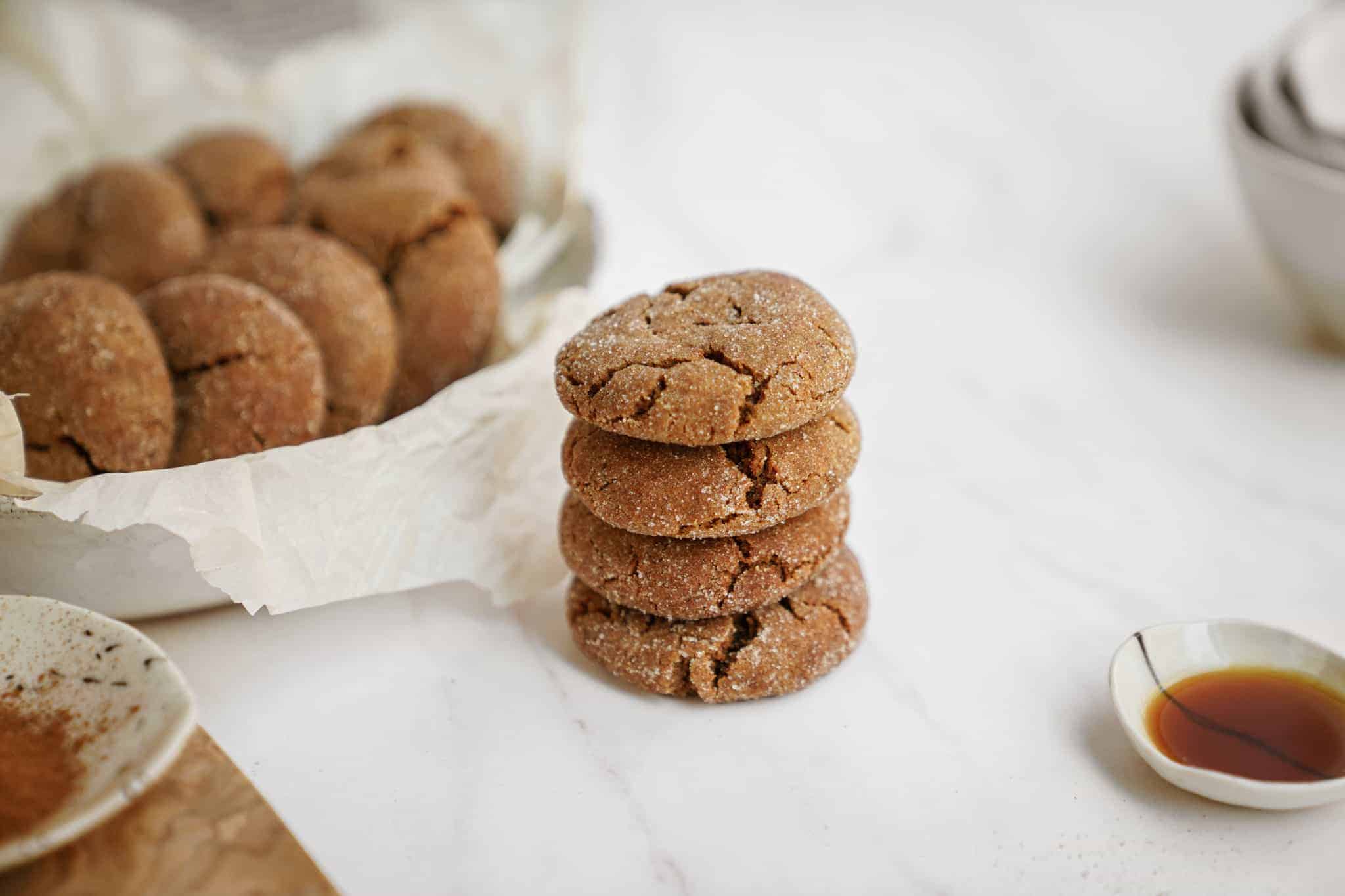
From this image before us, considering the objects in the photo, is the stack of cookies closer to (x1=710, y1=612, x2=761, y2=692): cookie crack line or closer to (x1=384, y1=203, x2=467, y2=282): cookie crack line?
(x1=710, y1=612, x2=761, y2=692): cookie crack line

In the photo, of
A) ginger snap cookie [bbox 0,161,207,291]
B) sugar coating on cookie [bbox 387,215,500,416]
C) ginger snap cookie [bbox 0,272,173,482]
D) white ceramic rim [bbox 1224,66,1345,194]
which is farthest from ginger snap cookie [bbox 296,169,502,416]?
white ceramic rim [bbox 1224,66,1345,194]

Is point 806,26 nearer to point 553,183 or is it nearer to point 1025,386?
point 553,183

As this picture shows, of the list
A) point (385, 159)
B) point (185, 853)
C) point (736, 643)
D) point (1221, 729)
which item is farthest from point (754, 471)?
point (385, 159)

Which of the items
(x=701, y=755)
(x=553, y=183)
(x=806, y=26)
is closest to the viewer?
(x=701, y=755)

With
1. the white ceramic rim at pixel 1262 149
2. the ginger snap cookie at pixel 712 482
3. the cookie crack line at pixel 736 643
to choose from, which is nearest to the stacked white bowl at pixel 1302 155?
the white ceramic rim at pixel 1262 149

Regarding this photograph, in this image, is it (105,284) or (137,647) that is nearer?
(137,647)

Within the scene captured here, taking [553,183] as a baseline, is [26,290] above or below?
above

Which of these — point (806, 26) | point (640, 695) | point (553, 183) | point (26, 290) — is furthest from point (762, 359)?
point (806, 26)
